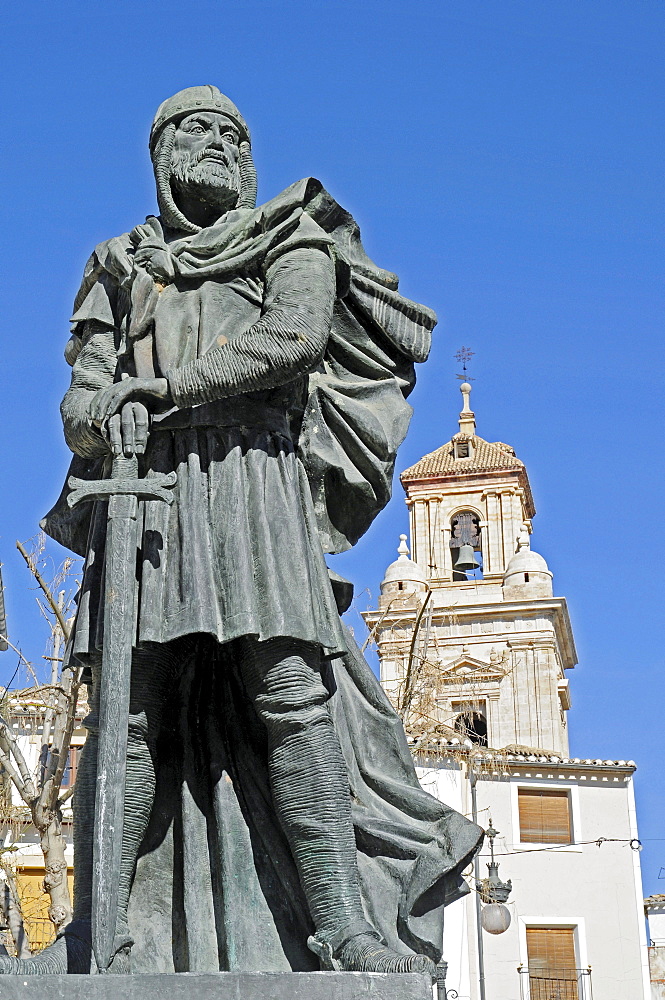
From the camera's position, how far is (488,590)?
7369 centimetres

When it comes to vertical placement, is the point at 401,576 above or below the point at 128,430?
above

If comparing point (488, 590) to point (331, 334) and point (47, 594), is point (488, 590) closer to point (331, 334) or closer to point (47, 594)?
point (47, 594)

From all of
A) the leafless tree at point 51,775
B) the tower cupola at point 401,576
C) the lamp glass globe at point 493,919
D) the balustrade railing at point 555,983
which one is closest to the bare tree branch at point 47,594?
the leafless tree at point 51,775

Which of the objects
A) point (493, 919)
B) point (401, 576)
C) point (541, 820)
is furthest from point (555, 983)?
point (401, 576)

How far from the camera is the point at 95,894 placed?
166 inches

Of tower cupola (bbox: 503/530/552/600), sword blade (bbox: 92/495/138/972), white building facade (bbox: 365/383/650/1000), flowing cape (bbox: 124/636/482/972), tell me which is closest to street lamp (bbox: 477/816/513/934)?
white building facade (bbox: 365/383/650/1000)

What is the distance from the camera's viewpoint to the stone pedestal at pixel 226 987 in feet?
13.2

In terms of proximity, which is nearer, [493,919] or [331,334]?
[331,334]

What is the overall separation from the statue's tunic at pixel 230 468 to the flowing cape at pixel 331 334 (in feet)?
0.29

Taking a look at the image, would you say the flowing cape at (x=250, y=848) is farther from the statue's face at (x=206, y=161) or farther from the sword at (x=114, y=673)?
the statue's face at (x=206, y=161)

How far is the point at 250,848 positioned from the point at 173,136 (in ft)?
8.26

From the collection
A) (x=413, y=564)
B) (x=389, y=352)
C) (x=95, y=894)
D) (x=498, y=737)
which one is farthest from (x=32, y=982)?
(x=413, y=564)

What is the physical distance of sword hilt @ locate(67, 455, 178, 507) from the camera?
15.1 feet

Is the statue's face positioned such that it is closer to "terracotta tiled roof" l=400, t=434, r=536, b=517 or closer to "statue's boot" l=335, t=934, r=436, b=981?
"statue's boot" l=335, t=934, r=436, b=981
